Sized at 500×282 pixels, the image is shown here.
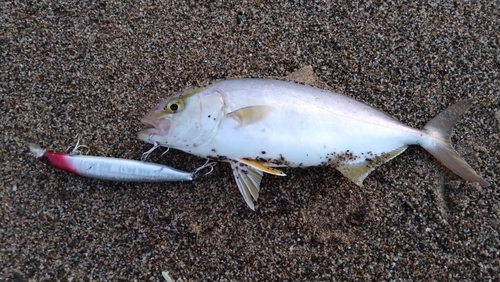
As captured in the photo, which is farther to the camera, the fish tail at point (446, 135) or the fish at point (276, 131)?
the fish tail at point (446, 135)

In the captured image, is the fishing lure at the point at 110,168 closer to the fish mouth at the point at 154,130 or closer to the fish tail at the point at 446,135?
the fish mouth at the point at 154,130

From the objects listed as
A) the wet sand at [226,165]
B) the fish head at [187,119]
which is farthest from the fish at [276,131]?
the wet sand at [226,165]

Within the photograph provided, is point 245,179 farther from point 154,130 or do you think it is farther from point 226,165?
point 154,130

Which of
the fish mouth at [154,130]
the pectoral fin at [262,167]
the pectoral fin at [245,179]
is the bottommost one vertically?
the pectoral fin at [245,179]

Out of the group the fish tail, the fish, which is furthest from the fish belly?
the fish tail

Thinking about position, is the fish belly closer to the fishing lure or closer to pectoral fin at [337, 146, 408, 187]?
pectoral fin at [337, 146, 408, 187]

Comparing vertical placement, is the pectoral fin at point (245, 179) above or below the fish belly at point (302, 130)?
below

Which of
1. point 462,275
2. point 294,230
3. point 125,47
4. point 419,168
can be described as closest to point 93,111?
point 125,47

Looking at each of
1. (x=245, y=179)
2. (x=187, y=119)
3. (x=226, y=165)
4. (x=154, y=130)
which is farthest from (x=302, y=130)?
(x=154, y=130)
